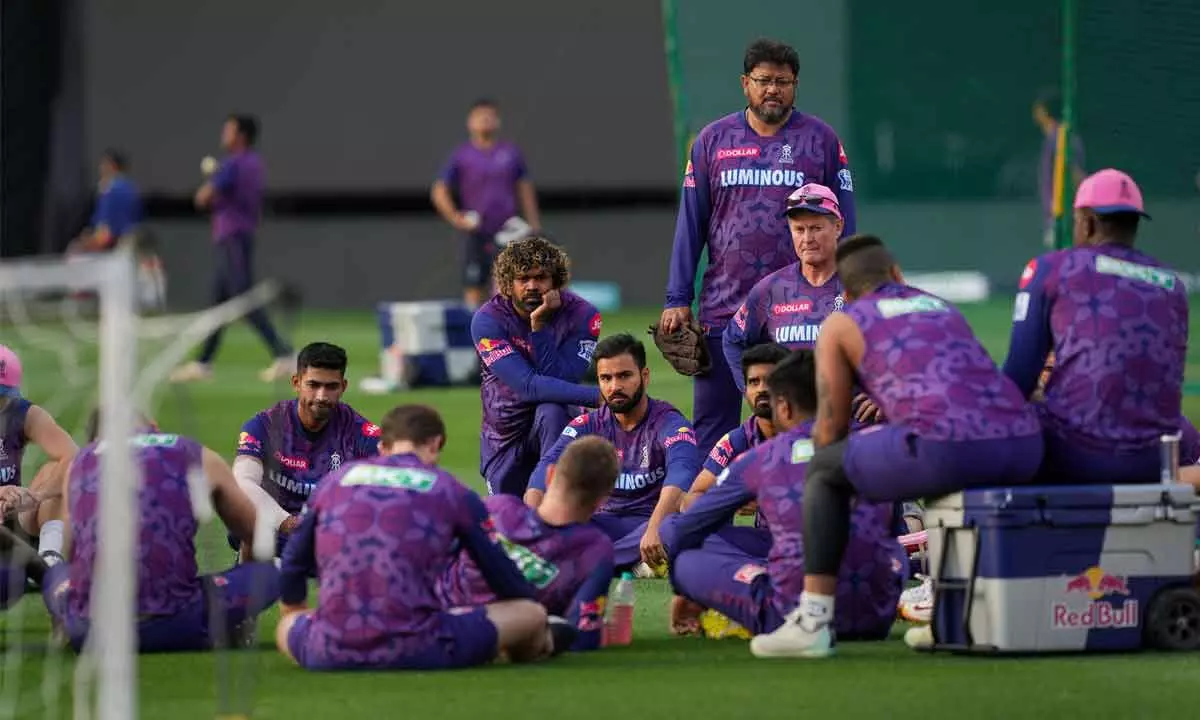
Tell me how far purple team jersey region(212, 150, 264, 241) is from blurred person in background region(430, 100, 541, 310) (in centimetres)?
180

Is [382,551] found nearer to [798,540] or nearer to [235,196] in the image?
[798,540]

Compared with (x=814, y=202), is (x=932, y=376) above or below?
below

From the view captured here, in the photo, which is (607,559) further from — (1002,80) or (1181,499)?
(1002,80)

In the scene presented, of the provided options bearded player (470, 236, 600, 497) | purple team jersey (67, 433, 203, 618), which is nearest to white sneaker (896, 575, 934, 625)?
bearded player (470, 236, 600, 497)

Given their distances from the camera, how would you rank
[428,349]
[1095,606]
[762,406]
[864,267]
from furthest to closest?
[428,349] → [762,406] → [864,267] → [1095,606]

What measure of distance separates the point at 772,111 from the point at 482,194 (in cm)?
1143

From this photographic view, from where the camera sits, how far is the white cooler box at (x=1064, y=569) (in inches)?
287

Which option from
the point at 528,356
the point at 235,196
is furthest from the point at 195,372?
the point at 528,356

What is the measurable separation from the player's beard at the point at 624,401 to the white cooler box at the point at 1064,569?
228 centimetres

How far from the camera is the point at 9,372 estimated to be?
29.4ft

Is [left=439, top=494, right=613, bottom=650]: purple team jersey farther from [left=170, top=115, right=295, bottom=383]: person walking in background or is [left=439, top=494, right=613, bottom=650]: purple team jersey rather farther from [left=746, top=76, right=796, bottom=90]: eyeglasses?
[left=170, top=115, right=295, bottom=383]: person walking in background

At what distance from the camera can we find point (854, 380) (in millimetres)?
7570

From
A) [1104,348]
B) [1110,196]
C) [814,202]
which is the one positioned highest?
[814,202]

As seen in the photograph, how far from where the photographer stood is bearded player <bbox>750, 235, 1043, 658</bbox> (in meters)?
7.24
